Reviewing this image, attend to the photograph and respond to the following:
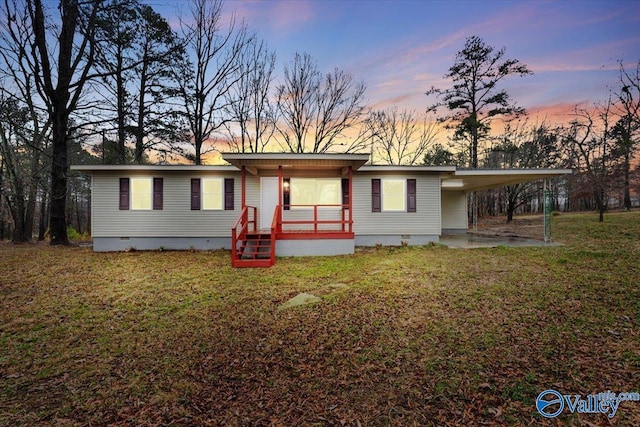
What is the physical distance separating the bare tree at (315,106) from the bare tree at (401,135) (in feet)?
13.3

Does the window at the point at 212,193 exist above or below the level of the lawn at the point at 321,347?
above

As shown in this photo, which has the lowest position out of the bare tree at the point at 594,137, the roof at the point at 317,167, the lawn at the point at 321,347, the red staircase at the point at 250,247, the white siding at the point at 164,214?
the lawn at the point at 321,347

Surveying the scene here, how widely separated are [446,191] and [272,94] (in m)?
14.1

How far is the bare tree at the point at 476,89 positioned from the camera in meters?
17.2

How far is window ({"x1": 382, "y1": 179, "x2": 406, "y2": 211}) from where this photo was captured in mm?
10945

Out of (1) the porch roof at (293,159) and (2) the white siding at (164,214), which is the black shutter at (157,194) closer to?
(2) the white siding at (164,214)

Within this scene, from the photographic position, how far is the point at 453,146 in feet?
76.7

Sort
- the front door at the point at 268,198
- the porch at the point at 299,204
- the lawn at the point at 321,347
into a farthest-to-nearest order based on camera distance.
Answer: the front door at the point at 268,198 → the porch at the point at 299,204 → the lawn at the point at 321,347

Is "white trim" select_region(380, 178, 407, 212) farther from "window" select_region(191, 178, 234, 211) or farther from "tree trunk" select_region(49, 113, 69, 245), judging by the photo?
"tree trunk" select_region(49, 113, 69, 245)

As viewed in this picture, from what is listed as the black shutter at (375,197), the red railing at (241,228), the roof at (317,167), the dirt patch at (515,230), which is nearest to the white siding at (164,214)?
the roof at (317,167)

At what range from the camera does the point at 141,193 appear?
34.7ft

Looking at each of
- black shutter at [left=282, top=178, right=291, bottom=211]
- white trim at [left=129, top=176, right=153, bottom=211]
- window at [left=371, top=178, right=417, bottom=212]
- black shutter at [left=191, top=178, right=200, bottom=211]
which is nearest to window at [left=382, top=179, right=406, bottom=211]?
window at [left=371, top=178, right=417, bottom=212]

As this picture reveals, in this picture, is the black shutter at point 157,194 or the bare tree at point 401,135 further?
the bare tree at point 401,135

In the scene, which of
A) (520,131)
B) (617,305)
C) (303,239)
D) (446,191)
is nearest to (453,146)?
(520,131)
